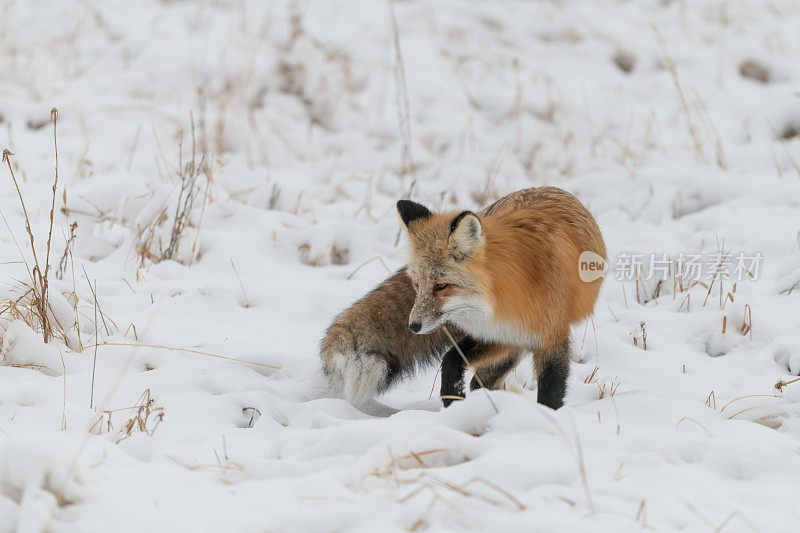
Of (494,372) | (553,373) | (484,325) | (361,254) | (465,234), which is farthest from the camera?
(361,254)

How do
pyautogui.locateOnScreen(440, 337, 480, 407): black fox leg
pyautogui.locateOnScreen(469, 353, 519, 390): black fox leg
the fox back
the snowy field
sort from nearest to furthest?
the snowy field < the fox back < pyautogui.locateOnScreen(440, 337, 480, 407): black fox leg < pyautogui.locateOnScreen(469, 353, 519, 390): black fox leg

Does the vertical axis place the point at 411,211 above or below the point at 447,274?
above

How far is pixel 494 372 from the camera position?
4.43 metres

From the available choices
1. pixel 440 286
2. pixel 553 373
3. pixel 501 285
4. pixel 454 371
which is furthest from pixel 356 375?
pixel 553 373

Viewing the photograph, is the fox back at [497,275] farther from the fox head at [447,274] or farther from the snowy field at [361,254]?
the snowy field at [361,254]

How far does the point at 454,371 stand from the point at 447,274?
1.89 ft

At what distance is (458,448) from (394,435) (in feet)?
0.86

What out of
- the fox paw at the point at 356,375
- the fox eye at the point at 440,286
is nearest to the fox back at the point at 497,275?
the fox eye at the point at 440,286

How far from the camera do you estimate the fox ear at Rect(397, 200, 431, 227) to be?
399 cm

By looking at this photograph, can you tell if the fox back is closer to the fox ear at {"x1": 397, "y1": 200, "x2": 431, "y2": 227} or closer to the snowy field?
the fox ear at {"x1": 397, "y1": 200, "x2": 431, "y2": 227}

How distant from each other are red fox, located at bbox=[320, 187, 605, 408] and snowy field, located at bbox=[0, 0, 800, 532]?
311 mm

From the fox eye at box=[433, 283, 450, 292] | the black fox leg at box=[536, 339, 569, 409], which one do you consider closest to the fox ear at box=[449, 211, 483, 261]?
the fox eye at box=[433, 283, 450, 292]

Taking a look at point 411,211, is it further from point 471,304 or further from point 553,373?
point 553,373

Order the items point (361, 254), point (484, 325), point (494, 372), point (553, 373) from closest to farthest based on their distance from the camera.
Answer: point (484, 325) → point (553, 373) → point (494, 372) → point (361, 254)
